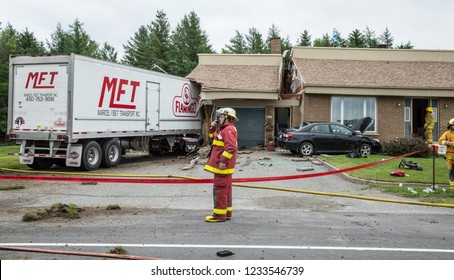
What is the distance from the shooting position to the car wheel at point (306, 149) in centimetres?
1881

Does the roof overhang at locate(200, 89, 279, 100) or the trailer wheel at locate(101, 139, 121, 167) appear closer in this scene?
the trailer wheel at locate(101, 139, 121, 167)

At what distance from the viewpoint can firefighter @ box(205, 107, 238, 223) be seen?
7305 mm

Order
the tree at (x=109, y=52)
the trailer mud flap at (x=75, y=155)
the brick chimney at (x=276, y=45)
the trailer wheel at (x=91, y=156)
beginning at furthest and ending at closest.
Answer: the tree at (x=109, y=52)
the brick chimney at (x=276, y=45)
the trailer wheel at (x=91, y=156)
the trailer mud flap at (x=75, y=155)

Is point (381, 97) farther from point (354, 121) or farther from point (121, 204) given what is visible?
point (121, 204)

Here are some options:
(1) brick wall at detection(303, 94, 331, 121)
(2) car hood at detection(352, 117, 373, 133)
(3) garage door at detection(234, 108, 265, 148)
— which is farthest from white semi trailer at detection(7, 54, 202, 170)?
(2) car hood at detection(352, 117, 373, 133)

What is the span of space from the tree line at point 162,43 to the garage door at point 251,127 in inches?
1366

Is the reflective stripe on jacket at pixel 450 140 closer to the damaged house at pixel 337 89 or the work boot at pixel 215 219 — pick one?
the work boot at pixel 215 219

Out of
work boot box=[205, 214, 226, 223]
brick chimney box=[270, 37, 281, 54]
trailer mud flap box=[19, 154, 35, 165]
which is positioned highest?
brick chimney box=[270, 37, 281, 54]

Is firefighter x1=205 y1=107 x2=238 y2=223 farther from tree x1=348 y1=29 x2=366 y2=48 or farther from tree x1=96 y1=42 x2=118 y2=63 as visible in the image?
tree x1=96 y1=42 x2=118 y2=63

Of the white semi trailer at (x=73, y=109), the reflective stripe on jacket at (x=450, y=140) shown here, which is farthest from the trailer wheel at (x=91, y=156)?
the reflective stripe on jacket at (x=450, y=140)

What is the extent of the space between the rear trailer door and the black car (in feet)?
30.0

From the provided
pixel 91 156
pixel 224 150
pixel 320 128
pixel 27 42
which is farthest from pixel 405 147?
pixel 27 42
